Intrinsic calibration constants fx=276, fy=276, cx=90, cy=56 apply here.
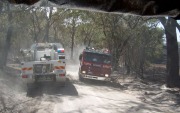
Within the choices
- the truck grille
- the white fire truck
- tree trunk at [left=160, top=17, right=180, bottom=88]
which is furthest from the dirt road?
tree trunk at [left=160, top=17, right=180, bottom=88]

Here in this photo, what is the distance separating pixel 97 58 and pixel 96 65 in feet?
1.70

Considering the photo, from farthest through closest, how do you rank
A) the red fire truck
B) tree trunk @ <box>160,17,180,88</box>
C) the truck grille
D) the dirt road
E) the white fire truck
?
the red fire truck
tree trunk @ <box>160,17,180,88</box>
the truck grille
the white fire truck
the dirt road

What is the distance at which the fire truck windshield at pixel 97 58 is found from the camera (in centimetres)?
2003

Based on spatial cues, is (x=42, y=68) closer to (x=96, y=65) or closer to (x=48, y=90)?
(x=48, y=90)

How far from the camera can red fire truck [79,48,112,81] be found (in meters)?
20.0

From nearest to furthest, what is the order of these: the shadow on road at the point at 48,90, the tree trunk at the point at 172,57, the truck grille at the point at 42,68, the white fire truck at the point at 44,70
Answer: the shadow on road at the point at 48,90 → the white fire truck at the point at 44,70 → the truck grille at the point at 42,68 → the tree trunk at the point at 172,57

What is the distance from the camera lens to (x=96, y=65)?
66.0ft

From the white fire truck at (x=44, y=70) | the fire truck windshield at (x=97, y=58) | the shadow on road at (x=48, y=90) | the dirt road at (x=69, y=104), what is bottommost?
the dirt road at (x=69, y=104)

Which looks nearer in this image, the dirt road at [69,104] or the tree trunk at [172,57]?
the dirt road at [69,104]

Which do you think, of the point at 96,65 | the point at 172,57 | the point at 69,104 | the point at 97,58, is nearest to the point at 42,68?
the point at 69,104

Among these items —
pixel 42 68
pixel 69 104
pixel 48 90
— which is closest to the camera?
pixel 69 104

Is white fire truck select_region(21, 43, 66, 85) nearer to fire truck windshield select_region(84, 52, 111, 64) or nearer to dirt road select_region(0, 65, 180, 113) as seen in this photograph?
dirt road select_region(0, 65, 180, 113)

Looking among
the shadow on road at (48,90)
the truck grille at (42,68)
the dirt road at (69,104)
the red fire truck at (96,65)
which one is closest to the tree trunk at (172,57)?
the dirt road at (69,104)

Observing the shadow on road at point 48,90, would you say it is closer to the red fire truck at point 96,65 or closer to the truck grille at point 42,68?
the truck grille at point 42,68
